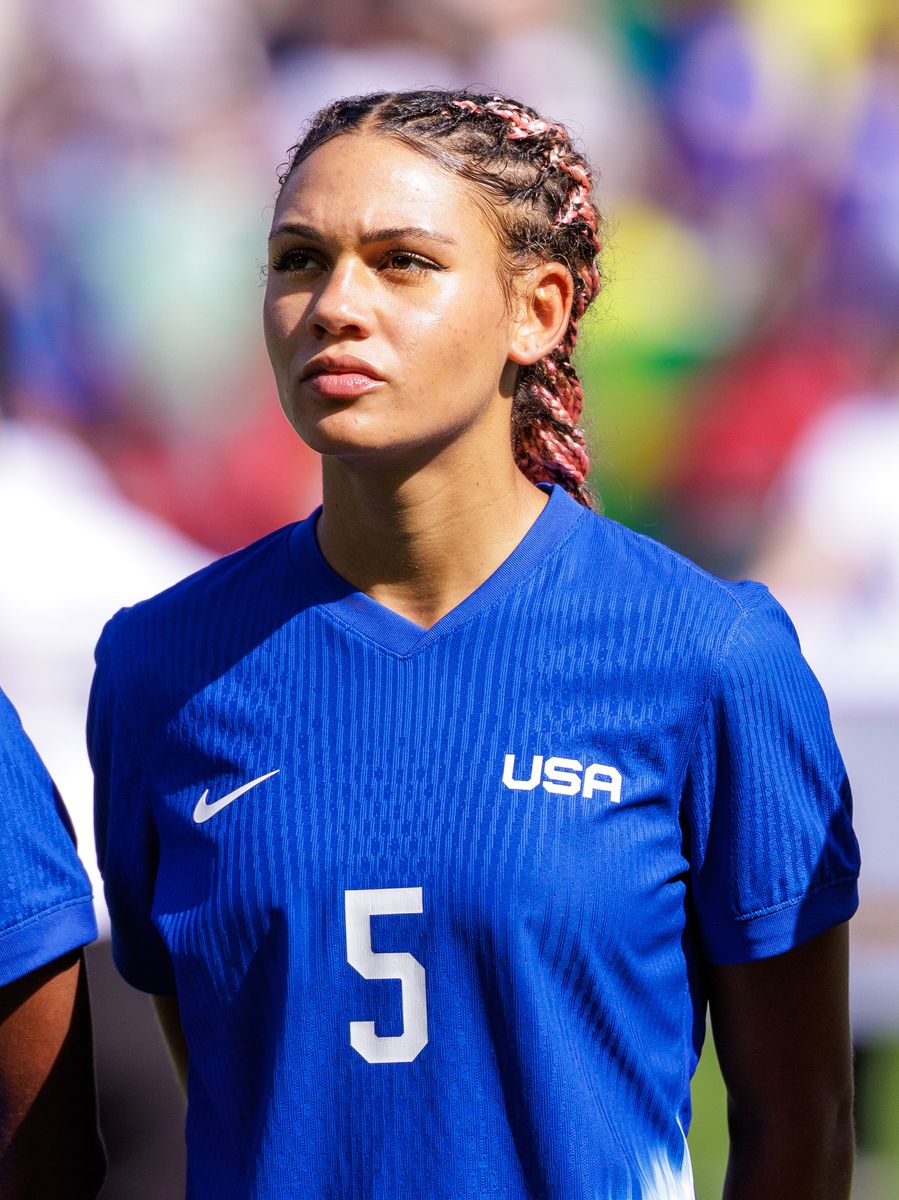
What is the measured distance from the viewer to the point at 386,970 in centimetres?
152

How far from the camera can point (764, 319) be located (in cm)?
280

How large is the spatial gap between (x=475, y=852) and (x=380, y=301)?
57cm

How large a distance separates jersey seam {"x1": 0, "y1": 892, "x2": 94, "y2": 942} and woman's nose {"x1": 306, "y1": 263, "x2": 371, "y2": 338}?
677 mm

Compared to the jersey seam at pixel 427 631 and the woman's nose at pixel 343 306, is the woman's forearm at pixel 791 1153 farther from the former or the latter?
the woman's nose at pixel 343 306

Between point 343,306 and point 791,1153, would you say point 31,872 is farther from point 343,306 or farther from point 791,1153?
point 791,1153

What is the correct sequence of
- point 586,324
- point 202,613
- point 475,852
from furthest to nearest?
point 586,324
point 202,613
point 475,852

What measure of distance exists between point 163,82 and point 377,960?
184 centimetres

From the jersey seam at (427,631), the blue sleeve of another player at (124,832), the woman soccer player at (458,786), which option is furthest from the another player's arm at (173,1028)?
the jersey seam at (427,631)

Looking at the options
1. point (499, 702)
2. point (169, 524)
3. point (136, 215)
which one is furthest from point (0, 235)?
point (499, 702)

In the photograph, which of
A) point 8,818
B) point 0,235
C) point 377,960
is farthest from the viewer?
point 0,235

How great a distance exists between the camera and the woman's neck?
167 cm

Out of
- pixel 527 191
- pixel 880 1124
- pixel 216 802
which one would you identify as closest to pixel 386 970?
pixel 216 802

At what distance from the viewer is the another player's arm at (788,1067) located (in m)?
1.68

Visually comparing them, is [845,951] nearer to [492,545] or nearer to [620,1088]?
[620,1088]
